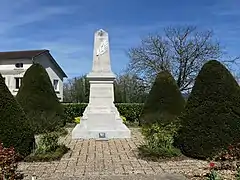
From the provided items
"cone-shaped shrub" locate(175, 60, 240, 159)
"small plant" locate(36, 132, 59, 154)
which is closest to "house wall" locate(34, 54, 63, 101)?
"small plant" locate(36, 132, 59, 154)

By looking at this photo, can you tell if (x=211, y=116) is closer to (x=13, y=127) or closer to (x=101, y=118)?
(x=13, y=127)

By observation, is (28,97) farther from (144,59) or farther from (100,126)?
(144,59)

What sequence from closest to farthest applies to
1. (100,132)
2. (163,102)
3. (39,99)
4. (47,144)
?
(47,144)
(100,132)
(39,99)
(163,102)

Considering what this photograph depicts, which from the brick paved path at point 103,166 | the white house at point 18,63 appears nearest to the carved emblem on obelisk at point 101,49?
the brick paved path at point 103,166

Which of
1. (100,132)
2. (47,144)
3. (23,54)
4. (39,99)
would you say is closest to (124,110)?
(39,99)

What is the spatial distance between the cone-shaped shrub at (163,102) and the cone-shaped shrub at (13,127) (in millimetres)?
9084

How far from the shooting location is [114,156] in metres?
10.2

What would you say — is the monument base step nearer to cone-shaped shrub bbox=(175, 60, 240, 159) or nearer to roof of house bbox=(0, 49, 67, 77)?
cone-shaped shrub bbox=(175, 60, 240, 159)

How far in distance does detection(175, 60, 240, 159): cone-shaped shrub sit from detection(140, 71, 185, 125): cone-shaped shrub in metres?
7.81

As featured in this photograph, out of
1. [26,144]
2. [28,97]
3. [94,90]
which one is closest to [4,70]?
[28,97]

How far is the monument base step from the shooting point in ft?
48.0

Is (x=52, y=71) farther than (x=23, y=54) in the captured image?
Yes

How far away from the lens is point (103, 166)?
866cm

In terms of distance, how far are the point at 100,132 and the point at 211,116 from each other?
606 centimetres
